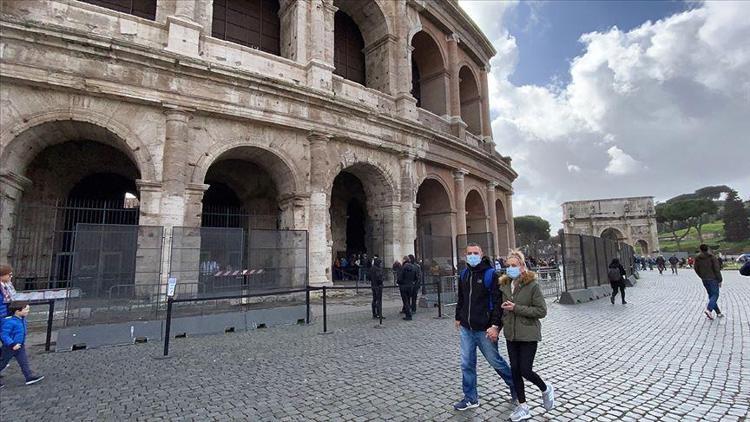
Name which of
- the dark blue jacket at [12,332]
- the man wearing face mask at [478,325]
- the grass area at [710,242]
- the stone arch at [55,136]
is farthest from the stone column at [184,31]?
the grass area at [710,242]

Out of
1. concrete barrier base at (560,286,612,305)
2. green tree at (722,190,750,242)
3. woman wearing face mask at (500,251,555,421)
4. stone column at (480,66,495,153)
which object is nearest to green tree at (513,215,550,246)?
green tree at (722,190,750,242)

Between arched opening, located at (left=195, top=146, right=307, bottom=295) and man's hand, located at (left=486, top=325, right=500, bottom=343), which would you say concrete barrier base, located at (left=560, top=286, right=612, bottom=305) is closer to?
arched opening, located at (left=195, top=146, right=307, bottom=295)

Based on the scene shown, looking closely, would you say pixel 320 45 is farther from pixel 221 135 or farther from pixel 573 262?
pixel 573 262

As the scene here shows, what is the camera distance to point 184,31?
10156 millimetres

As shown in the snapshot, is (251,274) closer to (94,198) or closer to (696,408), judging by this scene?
(696,408)

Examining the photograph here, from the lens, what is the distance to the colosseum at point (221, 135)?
27.4 feet

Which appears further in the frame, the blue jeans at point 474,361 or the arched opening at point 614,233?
the arched opening at point 614,233

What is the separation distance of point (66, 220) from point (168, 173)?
16.4ft

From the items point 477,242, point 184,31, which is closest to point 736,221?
point 477,242

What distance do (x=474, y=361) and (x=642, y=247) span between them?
54.7 meters

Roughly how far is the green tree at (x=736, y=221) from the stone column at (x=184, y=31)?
7101 cm

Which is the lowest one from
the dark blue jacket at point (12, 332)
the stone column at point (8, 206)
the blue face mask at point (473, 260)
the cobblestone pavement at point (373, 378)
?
the cobblestone pavement at point (373, 378)

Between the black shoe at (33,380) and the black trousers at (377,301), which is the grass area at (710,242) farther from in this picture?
the black shoe at (33,380)

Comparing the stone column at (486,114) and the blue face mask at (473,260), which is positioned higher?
the stone column at (486,114)
